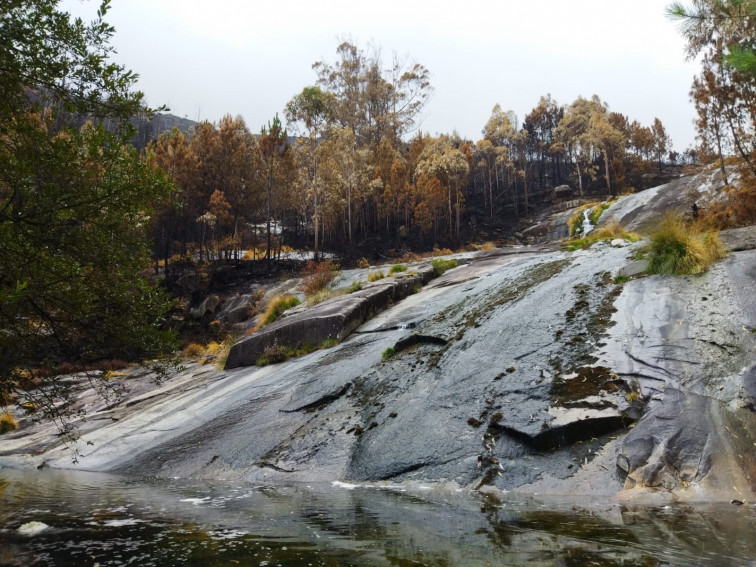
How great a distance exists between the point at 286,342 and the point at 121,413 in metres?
4.95

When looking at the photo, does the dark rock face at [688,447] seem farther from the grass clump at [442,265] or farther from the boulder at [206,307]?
the boulder at [206,307]

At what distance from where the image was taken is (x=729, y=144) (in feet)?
56.7

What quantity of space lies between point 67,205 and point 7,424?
45.7 ft

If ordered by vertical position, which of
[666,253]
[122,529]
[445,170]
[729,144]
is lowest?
[122,529]

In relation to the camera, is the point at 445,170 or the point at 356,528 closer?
the point at 356,528

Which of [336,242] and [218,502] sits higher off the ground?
[336,242]

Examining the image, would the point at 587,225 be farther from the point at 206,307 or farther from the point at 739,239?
the point at 206,307

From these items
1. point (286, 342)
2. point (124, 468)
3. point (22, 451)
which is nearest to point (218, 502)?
point (124, 468)

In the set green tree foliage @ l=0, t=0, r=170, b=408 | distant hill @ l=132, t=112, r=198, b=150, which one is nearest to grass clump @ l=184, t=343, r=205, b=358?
green tree foliage @ l=0, t=0, r=170, b=408

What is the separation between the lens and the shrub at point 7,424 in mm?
14922

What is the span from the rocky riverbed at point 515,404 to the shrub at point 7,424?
2.63 metres

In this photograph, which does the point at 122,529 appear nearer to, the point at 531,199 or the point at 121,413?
the point at 121,413

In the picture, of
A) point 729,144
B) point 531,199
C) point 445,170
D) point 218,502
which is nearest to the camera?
point 218,502

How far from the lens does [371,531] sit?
4203 millimetres
